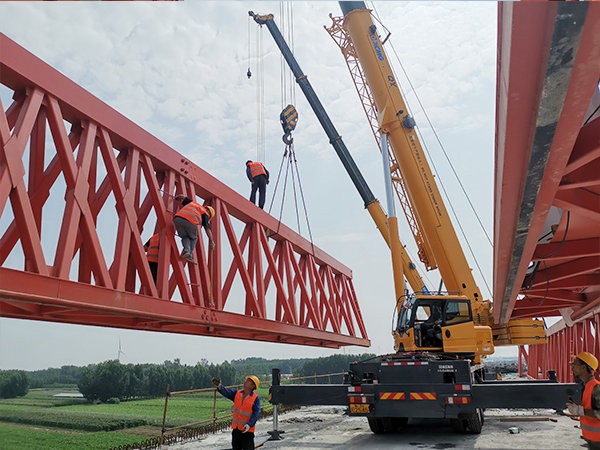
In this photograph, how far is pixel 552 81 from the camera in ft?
9.18

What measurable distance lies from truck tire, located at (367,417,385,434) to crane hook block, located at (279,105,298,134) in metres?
10.1

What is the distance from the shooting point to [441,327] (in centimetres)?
1214

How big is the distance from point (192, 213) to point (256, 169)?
5.48m

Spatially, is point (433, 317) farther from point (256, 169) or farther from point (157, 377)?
point (157, 377)

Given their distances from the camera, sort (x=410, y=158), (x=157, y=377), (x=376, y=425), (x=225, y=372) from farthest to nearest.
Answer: (x=225, y=372) → (x=157, y=377) → (x=410, y=158) → (x=376, y=425)

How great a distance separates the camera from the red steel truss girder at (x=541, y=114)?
2.45m

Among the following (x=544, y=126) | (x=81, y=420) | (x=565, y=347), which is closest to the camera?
(x=544, y=126)

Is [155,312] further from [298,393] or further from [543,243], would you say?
[543,243]

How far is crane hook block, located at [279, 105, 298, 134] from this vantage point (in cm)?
1725

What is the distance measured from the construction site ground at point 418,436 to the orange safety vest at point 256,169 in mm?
6554

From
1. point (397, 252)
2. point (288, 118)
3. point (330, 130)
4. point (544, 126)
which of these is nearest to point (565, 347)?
point (397, 252)

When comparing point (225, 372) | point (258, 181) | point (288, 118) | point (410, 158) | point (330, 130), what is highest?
point (330, 130)

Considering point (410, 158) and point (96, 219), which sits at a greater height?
point (410, 158)

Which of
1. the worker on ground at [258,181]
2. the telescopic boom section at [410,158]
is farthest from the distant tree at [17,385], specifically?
the telescopic boom section at [410,158]
